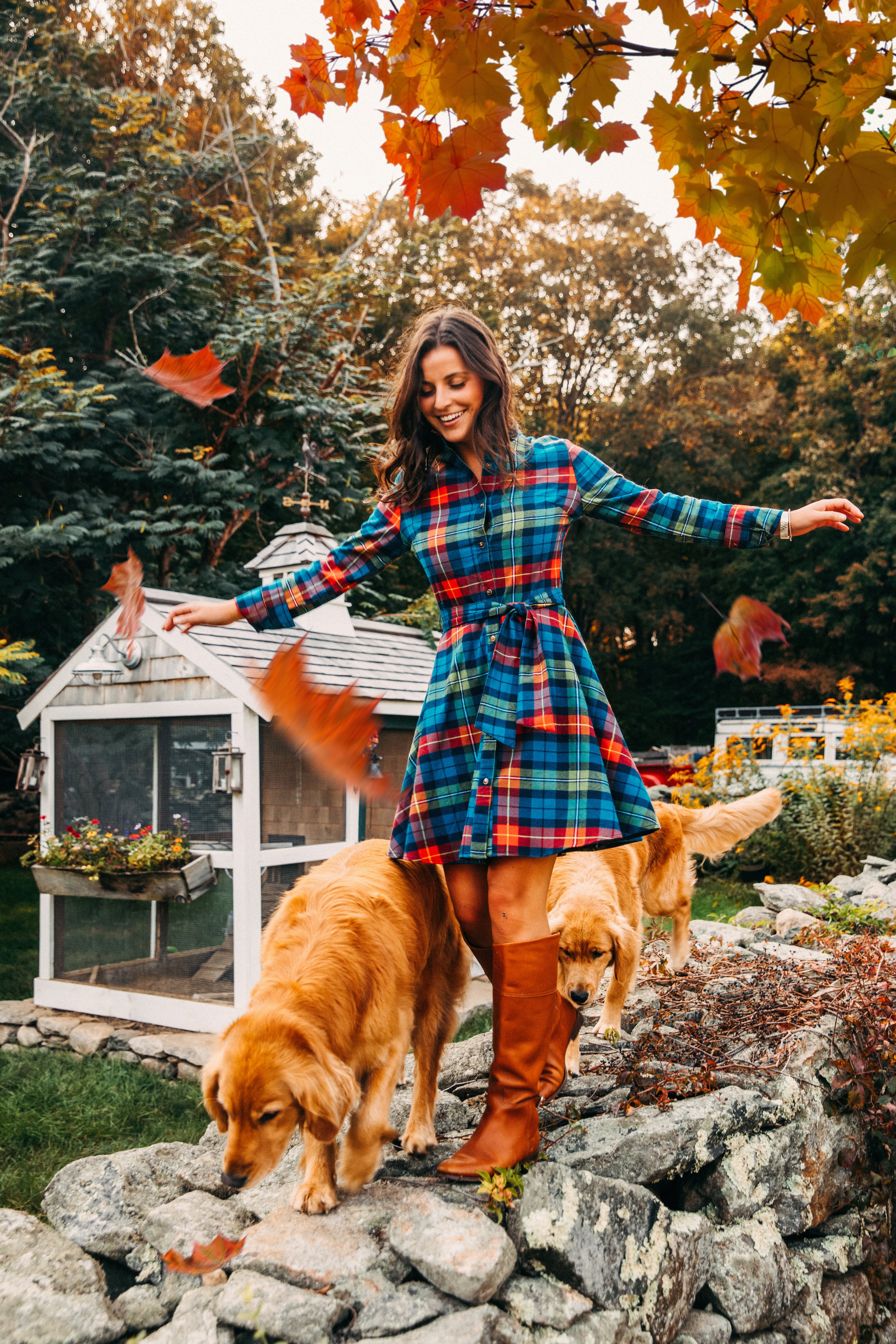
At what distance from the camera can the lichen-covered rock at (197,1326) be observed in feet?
6.47

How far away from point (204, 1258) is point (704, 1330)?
120 cm

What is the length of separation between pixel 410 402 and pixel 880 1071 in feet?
8.40

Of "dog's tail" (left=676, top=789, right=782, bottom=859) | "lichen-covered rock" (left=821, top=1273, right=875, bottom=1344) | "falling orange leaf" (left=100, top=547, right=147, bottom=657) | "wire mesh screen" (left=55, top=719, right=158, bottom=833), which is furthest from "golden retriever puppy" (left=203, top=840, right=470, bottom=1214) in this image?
"wire mesh screen" (left=55, top=719, right=158, bottom=833)

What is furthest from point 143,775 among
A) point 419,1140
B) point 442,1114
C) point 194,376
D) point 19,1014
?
point 419,1140

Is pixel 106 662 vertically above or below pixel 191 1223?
above

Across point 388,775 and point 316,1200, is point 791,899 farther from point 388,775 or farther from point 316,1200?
point 316,1200

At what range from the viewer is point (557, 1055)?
2.78 m

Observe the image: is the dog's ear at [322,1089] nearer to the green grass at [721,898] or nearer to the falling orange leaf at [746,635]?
the falling orange leaf at [746,635]

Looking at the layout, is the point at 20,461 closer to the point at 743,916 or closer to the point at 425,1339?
the point at 743,916

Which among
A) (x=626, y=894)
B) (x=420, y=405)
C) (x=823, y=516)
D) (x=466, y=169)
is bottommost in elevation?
(x=626, y=894)

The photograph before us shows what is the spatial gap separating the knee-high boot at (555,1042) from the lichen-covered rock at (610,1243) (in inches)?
12.7

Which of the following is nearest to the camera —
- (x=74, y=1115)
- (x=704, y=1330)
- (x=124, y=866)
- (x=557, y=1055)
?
(x=704, y=1330)

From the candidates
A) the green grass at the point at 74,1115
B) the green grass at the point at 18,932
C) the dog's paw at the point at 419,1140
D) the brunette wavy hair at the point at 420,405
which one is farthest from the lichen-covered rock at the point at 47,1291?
the green grass at the point at 18,932

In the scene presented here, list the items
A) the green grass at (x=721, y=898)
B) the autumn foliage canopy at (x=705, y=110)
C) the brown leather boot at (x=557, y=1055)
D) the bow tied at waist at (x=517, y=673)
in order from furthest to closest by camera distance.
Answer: the green grass at (x=721, y=898) → the brown leather boot at (x=557, y=1055) → the bow tied at waist at (x=517, y=673) → the autumn foliage canopy at (x=705, y=110)
